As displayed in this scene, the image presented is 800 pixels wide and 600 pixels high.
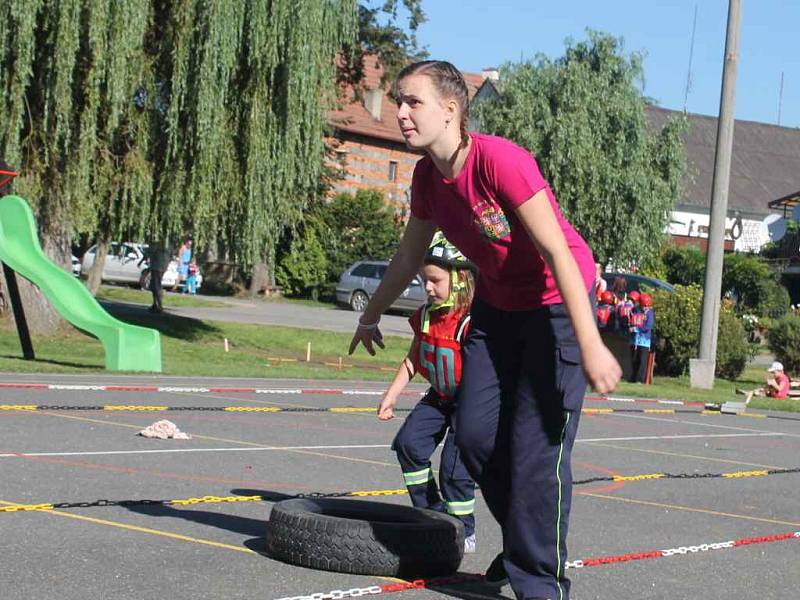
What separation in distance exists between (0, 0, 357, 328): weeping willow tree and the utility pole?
269 inches

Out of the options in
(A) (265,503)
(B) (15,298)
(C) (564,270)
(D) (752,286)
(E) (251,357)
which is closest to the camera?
(C) (564,270)

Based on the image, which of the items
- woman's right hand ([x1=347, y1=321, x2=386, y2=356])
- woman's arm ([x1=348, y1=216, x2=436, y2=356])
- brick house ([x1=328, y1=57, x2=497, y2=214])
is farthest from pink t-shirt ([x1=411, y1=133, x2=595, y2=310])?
brick house ([x1=328, y1=57, x2=497, y2=214])

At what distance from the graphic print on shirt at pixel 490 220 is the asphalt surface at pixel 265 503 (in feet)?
4.98

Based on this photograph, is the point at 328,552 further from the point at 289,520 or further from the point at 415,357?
the point at 415,357

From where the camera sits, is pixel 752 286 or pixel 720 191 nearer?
pixel 720 191

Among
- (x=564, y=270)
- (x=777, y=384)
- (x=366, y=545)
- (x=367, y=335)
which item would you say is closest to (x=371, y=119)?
(x=777, y=384)

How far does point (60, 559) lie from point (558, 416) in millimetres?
2159

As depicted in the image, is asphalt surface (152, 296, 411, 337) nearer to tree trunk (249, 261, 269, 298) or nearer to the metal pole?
tree trunk (249, 261, 269, 298)

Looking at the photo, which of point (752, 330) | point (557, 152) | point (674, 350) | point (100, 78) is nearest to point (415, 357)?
point (100, 78)

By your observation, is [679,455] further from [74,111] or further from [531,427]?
[74,111]

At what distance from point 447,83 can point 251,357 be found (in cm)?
2010

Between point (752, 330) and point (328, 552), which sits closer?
point (328, 552)

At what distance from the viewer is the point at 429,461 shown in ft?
21.9

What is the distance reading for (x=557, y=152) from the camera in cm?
4681
